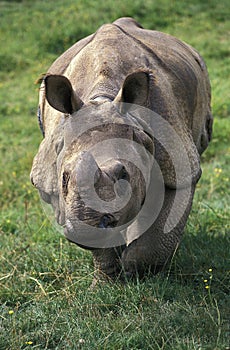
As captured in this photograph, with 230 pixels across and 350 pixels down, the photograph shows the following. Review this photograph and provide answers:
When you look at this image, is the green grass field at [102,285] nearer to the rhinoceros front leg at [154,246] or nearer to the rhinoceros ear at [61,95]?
the rhinoceros front leg at [154,246]

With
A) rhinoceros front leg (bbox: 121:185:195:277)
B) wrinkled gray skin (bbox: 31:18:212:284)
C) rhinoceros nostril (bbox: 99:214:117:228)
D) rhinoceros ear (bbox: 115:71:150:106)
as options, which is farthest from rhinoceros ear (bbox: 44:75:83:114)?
rhinoceros front leg (bbox: 121:185:195:277)

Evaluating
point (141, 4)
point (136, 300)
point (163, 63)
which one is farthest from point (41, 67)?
point (136, 300)

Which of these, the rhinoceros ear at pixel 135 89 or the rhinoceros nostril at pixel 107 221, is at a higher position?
the rhinoceros ear at pixel 135 89

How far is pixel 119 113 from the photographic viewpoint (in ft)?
13.4

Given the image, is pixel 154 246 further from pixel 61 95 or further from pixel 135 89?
pixel 61 95

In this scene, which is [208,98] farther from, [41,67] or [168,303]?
[41,67]

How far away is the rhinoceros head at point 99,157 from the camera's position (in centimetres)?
357

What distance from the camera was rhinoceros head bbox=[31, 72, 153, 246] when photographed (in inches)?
141

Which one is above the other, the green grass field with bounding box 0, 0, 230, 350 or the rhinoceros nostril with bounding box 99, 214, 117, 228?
the rhinoceros nostril with bounding box 99, 214, 117, 228

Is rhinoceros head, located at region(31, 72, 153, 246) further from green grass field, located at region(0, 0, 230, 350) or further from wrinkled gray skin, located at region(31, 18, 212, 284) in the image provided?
green grass field, located at region(0, 0, 230, 350)

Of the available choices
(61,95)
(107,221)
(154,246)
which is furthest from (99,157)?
Result: (154,246)

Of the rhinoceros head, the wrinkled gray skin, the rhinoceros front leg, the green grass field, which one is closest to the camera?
the rhinoceros head

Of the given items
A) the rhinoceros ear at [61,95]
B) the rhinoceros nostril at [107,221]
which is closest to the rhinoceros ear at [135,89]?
the rhinoceros ear at [61,95]

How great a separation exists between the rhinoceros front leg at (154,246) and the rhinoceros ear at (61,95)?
1043mm
